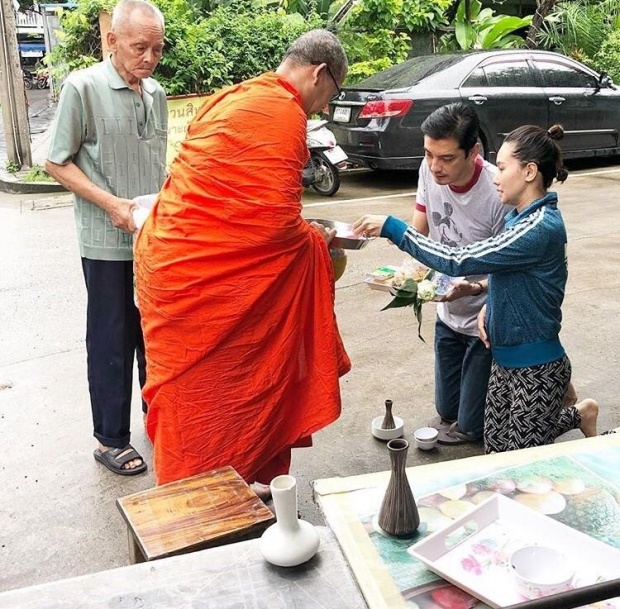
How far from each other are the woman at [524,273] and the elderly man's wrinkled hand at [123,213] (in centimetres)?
86

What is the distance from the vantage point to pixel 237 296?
248 cm

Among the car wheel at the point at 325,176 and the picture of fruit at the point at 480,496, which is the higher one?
the picture of fruit at the point at 480,496

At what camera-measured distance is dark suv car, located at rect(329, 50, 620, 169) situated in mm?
8312

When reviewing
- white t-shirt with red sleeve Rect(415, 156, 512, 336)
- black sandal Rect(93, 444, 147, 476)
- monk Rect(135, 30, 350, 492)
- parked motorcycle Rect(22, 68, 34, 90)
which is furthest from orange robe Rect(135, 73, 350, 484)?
parked motorcycle Rect(22, 68, 34, 90)

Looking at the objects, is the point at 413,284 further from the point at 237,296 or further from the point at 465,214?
the point at 237,296

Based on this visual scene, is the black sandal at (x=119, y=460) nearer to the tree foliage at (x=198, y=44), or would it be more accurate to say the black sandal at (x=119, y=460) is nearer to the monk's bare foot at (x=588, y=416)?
the monk's bare foot at (x=588, y=416)

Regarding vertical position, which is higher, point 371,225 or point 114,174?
point 114,174

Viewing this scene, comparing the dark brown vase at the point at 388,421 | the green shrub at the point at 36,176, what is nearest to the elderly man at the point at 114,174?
the dark brown vase at the point at 388,421

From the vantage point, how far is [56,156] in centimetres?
286

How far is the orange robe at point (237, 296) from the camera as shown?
2.37m

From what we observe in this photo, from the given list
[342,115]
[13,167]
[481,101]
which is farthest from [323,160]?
[13,167]

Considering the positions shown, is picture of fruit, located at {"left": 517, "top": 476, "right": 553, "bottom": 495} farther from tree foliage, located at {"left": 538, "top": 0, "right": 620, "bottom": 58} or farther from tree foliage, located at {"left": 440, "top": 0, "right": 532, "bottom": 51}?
tree foliage, located at {"left": 538, "top": 0, "right": 620, "bottom": 58}

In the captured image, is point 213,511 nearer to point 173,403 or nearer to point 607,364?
point 173,403

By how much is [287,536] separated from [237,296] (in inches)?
39.1
